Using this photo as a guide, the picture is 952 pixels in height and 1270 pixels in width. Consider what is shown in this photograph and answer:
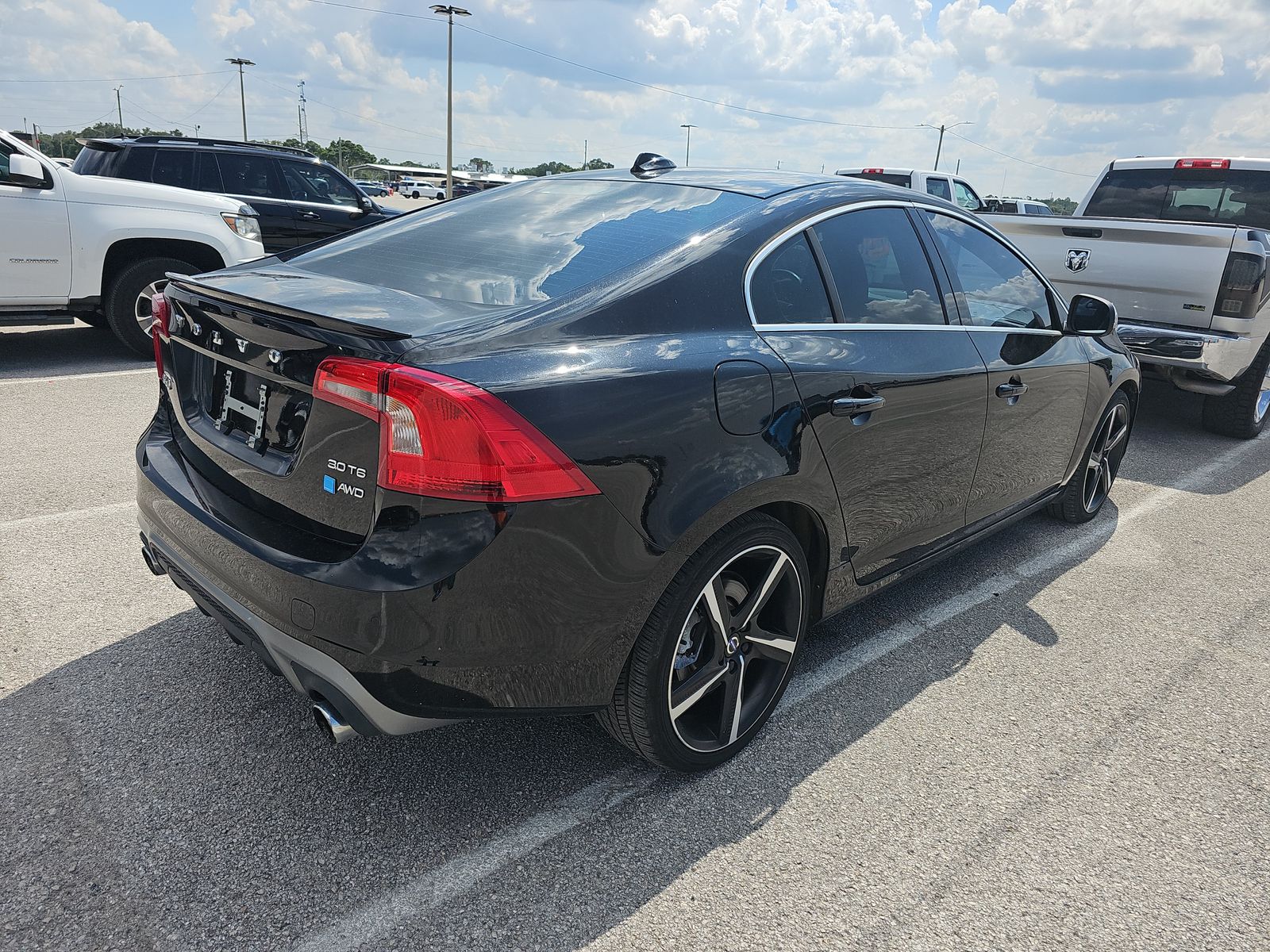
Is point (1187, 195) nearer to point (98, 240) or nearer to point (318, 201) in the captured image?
point (318, 201)

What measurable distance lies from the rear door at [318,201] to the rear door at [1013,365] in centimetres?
818

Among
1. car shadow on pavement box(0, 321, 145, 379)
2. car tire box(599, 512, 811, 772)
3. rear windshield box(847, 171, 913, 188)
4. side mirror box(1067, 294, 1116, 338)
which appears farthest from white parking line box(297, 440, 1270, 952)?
rear windshield box(847, 171, 913, 188)

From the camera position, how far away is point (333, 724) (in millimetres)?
2074

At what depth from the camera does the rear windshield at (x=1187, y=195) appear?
8.04 m

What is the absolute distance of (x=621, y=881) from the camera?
7.22ft

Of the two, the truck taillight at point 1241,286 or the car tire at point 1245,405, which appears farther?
the car tire at point 1245,405

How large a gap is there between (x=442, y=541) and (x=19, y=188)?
6.85 meters

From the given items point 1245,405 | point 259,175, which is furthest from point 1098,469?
point 259,175

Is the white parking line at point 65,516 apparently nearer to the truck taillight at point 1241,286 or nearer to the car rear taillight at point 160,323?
the car rear taillight at point 160,323

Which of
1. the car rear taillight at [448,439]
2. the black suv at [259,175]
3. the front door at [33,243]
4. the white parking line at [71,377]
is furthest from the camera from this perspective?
the black suv at [259,175]

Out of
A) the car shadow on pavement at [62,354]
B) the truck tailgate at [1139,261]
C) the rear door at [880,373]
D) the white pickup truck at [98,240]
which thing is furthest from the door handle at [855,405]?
the car shadow on pavement at [62,354]

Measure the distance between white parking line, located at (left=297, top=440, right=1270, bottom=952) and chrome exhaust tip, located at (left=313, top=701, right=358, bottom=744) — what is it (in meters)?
0.39

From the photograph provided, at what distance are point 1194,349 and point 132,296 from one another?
8.06m

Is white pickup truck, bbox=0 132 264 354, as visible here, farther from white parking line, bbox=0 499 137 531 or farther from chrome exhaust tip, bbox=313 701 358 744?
chrome exhaust tip, bbox=313 701 358 744
